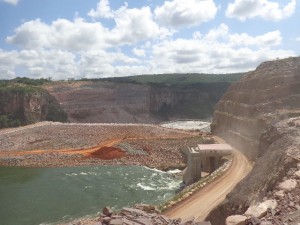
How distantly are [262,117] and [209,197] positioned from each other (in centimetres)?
1560

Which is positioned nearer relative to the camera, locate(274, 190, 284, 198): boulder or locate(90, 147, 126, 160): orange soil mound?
locate(274, 190, 284, 198): boulder

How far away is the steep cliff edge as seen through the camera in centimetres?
7738

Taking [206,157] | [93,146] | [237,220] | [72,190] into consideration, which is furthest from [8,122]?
[237,220]

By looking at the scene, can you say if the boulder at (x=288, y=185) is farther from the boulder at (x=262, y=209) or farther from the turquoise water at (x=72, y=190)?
the turquoise water at (x=72, y=190)

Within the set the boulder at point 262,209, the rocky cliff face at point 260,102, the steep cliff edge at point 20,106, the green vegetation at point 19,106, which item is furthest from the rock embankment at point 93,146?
the boulder at point 262,209

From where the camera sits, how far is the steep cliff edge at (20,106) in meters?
77.4

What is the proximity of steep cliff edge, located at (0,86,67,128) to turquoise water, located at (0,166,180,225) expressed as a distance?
32.9m

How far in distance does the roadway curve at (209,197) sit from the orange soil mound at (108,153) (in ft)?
62.3

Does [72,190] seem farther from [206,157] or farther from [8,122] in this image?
[8,122]

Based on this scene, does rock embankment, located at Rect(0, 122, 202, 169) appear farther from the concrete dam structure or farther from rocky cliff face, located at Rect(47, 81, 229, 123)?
rocky cliff face, located at Rect(47, 81, 229, 123)

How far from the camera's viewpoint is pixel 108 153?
50.9 m

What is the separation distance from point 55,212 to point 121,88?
85.7 metres

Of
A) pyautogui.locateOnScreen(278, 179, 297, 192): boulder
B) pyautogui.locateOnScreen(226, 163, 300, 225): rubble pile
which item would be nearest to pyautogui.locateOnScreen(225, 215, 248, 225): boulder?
pyautogui.locateOnScreen(226, 163, 300, 225): rubble pile

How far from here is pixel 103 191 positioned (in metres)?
34.2
